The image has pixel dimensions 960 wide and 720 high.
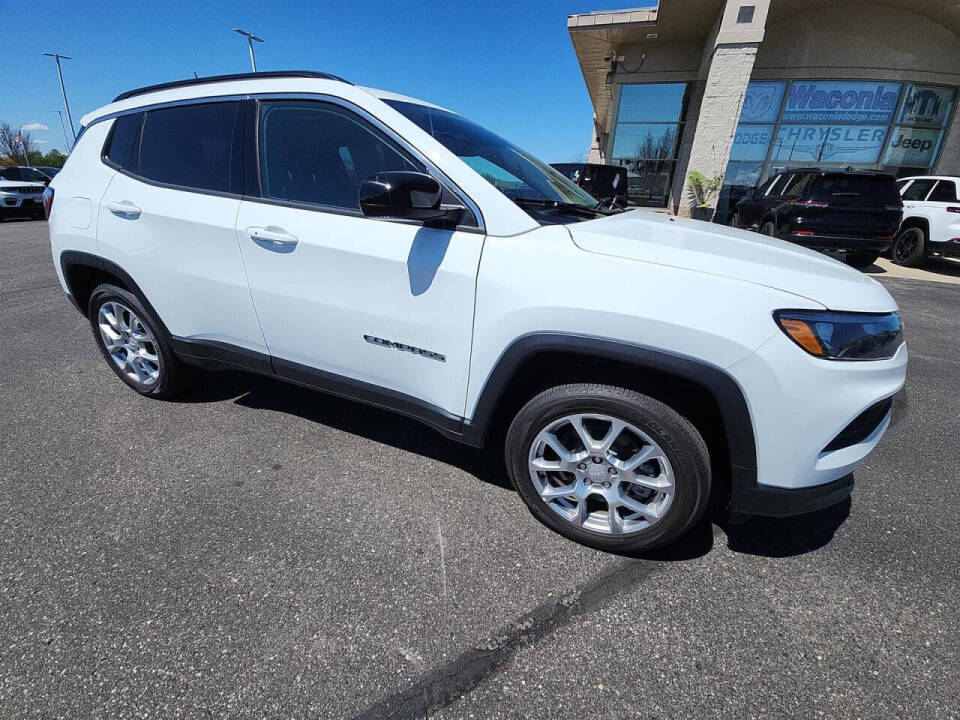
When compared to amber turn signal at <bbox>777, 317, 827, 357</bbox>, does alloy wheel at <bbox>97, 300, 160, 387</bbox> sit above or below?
below

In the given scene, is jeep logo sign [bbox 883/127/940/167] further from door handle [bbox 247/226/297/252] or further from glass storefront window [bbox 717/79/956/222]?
door handle [bbox 247/226/297/252]

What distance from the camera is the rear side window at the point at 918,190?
8820 millimetres

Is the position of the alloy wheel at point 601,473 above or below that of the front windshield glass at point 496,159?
below

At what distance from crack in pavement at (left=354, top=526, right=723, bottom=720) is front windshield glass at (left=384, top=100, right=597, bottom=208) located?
1.59 metres

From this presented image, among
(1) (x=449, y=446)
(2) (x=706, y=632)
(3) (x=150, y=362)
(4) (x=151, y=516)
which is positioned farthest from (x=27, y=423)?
(2) (x=706, y=632)

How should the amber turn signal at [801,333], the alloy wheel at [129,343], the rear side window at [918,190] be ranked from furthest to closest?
the rear side window at [918,190], the alloy wheel at [129,343], the amber turn signal at [801,333]

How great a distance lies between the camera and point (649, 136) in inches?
614

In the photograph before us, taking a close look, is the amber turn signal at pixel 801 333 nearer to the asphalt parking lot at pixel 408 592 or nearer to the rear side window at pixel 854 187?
the asphalt parking lot at pixel 408 592

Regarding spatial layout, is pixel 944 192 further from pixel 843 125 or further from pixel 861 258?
pixel 843 125

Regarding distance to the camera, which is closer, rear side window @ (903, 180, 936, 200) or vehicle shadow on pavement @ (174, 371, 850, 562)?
vehicle shadow on pavement @ (174, 371, 850, 562)

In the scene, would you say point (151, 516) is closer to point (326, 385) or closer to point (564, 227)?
point (326, 385)

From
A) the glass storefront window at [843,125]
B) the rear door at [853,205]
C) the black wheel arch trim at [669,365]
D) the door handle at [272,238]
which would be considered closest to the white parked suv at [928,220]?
the rear door at [853,205]

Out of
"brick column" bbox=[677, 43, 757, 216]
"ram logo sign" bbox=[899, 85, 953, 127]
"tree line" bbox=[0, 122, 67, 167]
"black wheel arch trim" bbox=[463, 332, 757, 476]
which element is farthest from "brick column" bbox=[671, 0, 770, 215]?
"tree line" bbox=[0, 122, 67, 167]

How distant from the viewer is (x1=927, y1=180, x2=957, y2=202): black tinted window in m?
8.38
